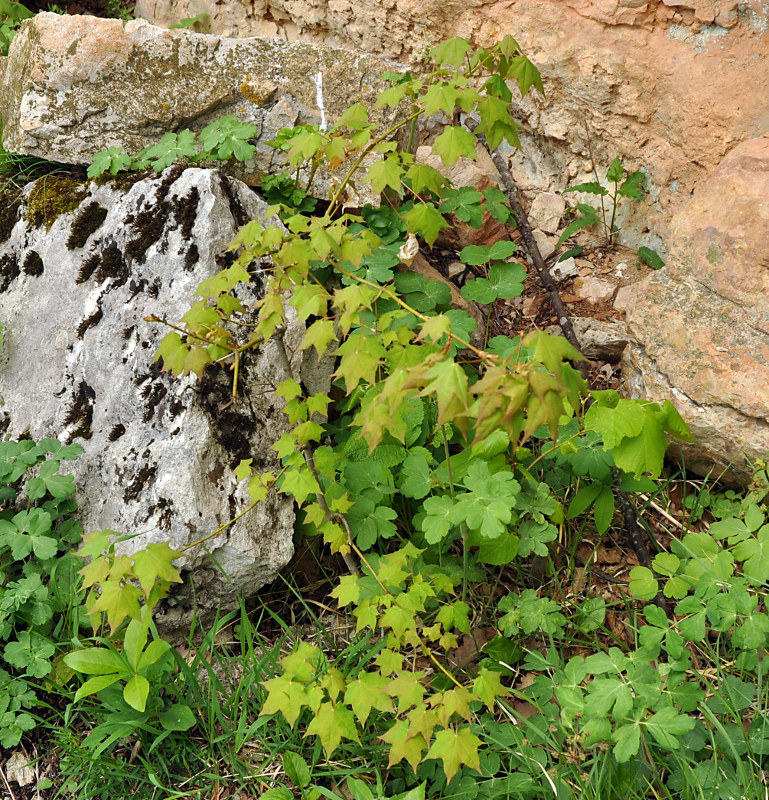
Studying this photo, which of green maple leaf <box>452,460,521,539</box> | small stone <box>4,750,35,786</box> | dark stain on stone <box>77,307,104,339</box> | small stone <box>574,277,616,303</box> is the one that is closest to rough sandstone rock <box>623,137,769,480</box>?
small stone <box>574,277,616,303</box>

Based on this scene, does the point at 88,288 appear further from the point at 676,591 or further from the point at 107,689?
the point at 676,591

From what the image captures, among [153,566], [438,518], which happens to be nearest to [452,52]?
[438,518]

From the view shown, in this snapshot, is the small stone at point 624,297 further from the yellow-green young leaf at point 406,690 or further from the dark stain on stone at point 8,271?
the dark stain on stone at point 8,271

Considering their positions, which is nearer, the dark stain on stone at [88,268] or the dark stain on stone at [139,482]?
the dark stain on stone at [139,482]

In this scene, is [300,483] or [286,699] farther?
[300,483]

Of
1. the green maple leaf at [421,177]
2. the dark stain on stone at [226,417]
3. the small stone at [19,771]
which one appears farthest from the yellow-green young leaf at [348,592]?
the green maple leaf at [421,177]

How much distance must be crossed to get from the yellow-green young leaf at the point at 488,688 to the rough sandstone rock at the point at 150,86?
6.94 feet

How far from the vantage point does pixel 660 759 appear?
1928 millimetres

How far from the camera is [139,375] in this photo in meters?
2.42

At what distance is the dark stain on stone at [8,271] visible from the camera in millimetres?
2762

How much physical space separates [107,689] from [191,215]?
160 centimetres

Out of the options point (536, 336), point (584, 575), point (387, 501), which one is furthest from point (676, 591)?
point (536, 336)

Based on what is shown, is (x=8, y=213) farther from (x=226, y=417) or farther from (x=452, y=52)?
(x=452, y=52)

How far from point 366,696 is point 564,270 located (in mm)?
2087
